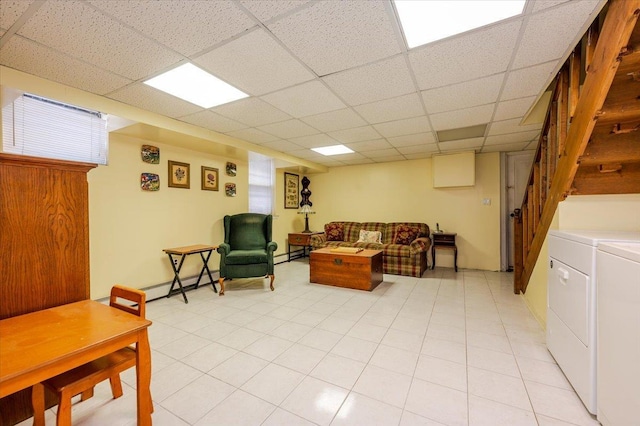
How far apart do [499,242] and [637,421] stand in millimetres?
4447

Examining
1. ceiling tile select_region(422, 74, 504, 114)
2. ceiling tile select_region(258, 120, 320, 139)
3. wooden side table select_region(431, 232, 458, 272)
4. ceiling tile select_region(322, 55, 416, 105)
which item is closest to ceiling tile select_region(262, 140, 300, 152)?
ceiling tile select_region(258, 120, 320, 139)

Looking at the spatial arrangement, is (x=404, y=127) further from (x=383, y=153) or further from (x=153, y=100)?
(x=153, y=100)

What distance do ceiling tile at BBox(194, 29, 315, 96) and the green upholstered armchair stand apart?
2.26m

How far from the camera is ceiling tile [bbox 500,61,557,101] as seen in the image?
2107mm

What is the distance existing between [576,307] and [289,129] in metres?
3.33

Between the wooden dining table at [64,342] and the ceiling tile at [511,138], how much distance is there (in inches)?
190

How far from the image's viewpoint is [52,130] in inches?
106

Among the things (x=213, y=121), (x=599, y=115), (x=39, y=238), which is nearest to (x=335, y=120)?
(x=213, y=121)

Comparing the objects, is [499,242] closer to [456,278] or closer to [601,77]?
[456,278]

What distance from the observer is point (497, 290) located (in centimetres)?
375

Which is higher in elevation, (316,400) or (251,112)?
(251,112)

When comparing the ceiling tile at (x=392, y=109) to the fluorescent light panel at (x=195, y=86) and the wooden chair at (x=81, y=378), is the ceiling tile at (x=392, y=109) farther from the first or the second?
the wooden chair at (x=81, y=378)

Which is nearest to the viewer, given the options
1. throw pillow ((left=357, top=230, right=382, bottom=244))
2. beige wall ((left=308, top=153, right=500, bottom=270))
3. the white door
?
the white door

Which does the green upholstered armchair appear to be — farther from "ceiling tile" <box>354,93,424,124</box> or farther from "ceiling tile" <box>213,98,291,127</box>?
"ceiling tile" <box>354,93,424,124</box>
